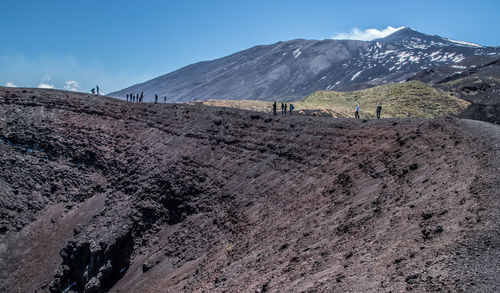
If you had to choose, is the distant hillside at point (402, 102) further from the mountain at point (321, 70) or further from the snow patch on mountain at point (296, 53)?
the snow patch on mountain at point (296, 53)

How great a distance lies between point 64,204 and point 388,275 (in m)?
25.0

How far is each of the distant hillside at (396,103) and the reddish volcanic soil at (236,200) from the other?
65.3ft

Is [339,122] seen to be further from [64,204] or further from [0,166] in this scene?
[0,166]

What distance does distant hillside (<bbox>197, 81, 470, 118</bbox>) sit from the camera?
45.5 m

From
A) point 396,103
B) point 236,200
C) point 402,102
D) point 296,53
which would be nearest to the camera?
point 236,200

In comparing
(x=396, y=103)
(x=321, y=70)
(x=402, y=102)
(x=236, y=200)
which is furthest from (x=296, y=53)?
(x=236, y=200)

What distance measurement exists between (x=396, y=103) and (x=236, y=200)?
37.6 meters

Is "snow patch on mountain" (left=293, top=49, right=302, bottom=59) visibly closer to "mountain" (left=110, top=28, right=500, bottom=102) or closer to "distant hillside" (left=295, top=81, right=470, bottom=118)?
"mountain" (left=110, top=28, right=500, bottom=102)

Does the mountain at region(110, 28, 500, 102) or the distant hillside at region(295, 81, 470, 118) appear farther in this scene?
the mountain at region(110, 28, 500, 102)

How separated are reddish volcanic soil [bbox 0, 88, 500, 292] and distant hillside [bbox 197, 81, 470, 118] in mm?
19889

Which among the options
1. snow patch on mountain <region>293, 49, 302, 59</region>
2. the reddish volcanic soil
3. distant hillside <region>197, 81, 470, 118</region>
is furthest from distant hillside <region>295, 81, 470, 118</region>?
snow patch on mountain <region>293, 49, 302, 59</region>

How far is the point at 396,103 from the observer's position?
49938 mm

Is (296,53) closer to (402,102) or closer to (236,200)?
(402,102)

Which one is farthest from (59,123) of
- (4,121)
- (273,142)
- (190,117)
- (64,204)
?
(273,142)
